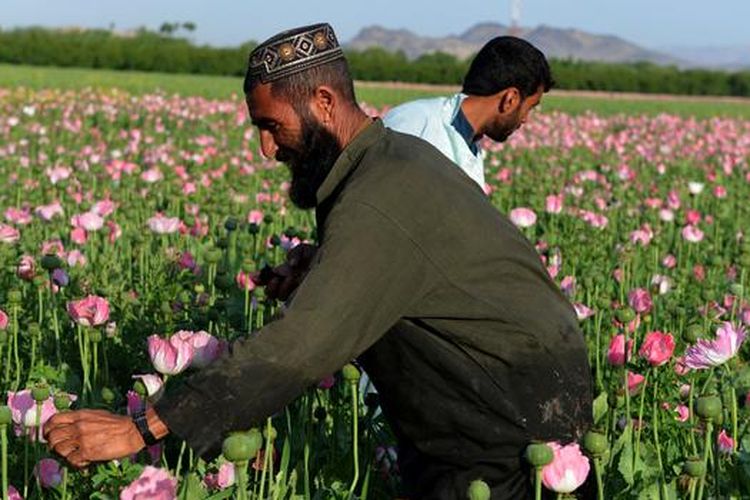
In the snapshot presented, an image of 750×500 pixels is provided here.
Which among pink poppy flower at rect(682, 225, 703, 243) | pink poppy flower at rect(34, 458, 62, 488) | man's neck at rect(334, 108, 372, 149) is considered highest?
man's neck at rect(334, 108, 372, 149)

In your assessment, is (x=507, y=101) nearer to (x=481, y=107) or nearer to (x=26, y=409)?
(x=481, y=107)

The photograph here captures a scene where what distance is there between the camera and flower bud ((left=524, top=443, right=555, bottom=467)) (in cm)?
204

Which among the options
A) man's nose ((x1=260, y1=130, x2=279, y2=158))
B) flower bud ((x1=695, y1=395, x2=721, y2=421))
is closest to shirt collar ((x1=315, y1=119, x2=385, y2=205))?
man's nose ((x1=260, y1=130, x2=279, y2=158))

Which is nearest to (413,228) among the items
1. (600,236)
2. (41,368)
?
(41,368)

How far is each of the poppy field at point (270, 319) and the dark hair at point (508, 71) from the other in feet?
2.15

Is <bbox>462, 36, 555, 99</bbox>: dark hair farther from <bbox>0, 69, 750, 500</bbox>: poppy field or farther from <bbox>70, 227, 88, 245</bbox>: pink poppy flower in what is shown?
<bbox>70, 227, 88, 245</bbox>: pink poppy flower

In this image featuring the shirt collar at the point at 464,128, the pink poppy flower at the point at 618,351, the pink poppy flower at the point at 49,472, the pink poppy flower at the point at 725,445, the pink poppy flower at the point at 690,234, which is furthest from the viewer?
the pink poppy flower at the point at 690,234

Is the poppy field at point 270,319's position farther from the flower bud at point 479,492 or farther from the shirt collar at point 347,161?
the shirt collar at point 347,161

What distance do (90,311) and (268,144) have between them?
37.3 inches

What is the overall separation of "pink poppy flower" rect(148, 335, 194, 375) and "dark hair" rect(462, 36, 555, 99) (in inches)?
72.4

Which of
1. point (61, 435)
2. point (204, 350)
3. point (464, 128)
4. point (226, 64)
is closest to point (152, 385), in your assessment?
point (204, 350)

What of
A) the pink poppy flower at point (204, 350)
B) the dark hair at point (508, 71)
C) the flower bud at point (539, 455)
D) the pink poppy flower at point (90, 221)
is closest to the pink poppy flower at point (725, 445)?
the flower bud at point (539, 455)

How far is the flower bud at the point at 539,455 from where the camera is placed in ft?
6.69

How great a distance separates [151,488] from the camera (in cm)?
196
